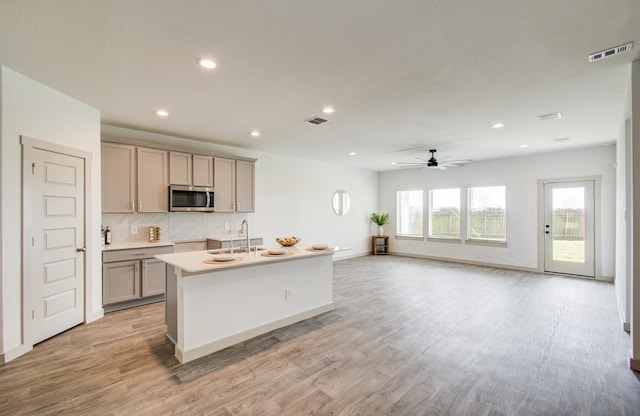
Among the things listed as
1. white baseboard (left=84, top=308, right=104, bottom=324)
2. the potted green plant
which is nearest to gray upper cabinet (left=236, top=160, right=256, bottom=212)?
white baseboard (left=84, top=308, right=104, bottom=324)

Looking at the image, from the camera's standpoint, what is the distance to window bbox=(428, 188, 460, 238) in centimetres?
804

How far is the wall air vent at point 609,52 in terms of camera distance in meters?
2.32

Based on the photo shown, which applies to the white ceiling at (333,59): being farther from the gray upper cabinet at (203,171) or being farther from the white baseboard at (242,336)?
the white baseboard at (242,336)

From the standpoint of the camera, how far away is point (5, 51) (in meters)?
2.47

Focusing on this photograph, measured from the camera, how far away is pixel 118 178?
4266 millimetres

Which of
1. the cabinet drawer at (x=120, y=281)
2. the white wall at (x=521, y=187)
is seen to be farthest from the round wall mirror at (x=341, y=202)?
the cabinet drawer at (x=120, y=281)

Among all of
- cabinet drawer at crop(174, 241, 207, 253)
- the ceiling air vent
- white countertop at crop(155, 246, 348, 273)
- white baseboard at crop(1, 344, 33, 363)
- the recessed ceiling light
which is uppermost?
the recessed ceiling light

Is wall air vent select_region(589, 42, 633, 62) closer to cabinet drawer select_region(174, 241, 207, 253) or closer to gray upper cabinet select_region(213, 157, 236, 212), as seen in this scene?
gray upper cabinet select_region(213, 157, 236, 212)

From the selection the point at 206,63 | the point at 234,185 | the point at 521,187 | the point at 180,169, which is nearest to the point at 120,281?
the point at 180,169

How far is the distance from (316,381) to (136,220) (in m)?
3.92

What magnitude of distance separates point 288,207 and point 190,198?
2.48 metres

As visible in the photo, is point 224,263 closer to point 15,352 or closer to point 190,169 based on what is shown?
point 15,352

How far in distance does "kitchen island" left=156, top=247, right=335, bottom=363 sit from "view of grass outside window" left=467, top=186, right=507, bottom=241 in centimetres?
551

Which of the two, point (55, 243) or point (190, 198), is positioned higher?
point (190, 198)
